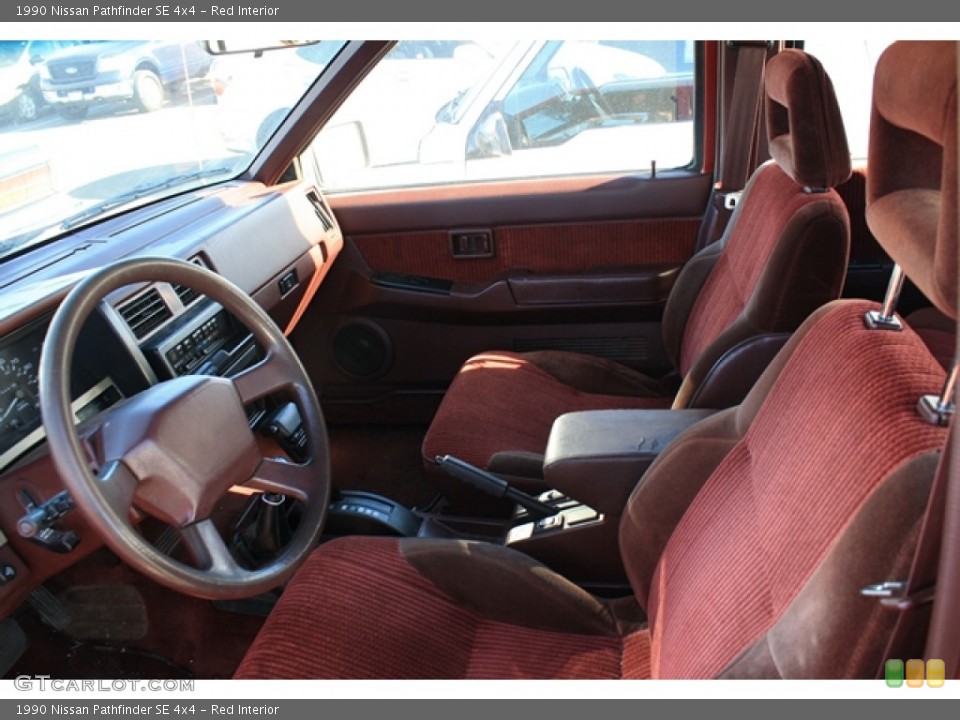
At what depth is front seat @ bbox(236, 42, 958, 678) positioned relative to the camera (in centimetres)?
81

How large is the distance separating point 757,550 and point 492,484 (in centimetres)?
77

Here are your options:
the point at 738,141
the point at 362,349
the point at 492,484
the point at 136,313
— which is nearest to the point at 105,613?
the point at 136,313

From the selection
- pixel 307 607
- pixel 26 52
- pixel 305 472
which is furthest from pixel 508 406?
pixel 26 52

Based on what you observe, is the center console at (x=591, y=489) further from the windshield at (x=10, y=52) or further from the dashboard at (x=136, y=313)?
the windshield at (x=10, y=52)

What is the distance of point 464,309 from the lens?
104 inches

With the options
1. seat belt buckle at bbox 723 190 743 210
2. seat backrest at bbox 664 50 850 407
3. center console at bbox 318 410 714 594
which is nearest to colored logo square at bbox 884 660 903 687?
center console at bbox 318 410 714 594

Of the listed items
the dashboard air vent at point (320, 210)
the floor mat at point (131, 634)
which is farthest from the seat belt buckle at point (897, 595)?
the dashboard air vent at point (320, 210)

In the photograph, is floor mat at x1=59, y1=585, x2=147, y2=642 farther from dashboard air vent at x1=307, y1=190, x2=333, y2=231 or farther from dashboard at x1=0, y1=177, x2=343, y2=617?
dashboard air vent at x1=307, y1=190, x2=333, y2=231

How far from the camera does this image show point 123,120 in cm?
201

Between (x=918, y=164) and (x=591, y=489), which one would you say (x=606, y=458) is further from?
(x=918, y=164)

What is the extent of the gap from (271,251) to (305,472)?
912 millimetres

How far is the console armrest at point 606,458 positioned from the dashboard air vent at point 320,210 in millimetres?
1248

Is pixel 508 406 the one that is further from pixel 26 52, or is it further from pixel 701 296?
pixel 26 52

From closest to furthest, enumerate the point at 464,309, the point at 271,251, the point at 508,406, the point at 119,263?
the point at 119,263 < the point at 508,406 < the point at 271,251 < the point at 464,309
